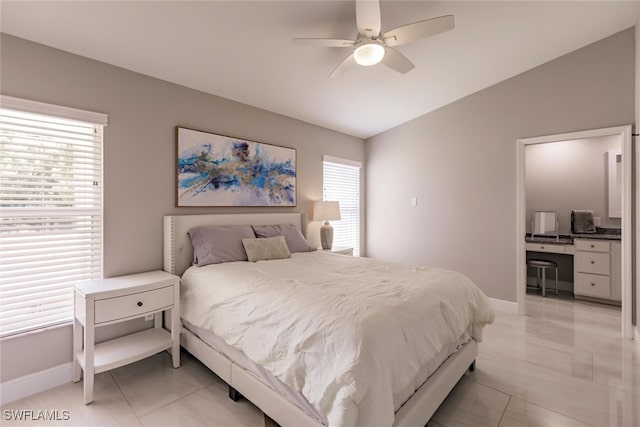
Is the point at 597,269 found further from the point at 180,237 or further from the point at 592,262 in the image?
the point at 180,237

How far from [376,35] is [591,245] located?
428 cm

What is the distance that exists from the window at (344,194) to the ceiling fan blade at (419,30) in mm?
2437

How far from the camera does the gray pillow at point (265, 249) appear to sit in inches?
113

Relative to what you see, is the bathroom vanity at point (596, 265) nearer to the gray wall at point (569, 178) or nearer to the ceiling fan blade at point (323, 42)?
the gray wall at point (569, 178)

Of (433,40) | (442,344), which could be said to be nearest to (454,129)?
(433,40)

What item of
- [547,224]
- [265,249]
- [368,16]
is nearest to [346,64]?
[368,16]

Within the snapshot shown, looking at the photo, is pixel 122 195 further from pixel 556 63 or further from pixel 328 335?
pixel 556 63

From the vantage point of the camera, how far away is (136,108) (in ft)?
8.60

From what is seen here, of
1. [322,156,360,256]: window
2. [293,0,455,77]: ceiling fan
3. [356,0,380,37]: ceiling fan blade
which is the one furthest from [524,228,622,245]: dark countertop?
[356,0,380,37]: ceiling fan blade

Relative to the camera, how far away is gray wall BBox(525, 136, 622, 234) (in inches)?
178

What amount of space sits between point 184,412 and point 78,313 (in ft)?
3.48

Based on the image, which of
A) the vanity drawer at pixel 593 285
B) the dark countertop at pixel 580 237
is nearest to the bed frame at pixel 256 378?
the vanity drawer at pixel 593 285

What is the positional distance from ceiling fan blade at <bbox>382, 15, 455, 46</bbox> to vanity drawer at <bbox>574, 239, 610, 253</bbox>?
13.0 feet

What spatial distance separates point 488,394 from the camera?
2.08 m
